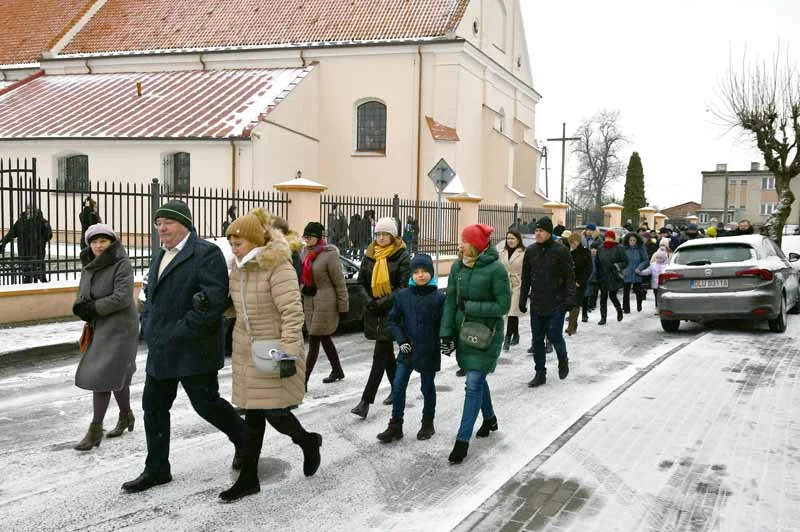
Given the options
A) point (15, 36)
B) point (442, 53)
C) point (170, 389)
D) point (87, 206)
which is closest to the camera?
point (170, 389)

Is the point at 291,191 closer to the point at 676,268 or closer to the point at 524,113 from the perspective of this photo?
the point at 676,268

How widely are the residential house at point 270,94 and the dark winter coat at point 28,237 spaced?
13891mm

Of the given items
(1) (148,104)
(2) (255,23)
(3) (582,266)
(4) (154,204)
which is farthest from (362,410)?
(2) (255,23)

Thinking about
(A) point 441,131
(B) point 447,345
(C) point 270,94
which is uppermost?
(C) point 270,94

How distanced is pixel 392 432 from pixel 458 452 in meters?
0.71

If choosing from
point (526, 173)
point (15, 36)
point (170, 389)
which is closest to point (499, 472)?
point (170, 389)

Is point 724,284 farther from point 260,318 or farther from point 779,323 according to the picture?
point 260,318

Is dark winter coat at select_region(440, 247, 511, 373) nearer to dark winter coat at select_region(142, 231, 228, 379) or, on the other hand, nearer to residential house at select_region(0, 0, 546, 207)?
dark winter coat at select_region(142, 231, 228, 379)

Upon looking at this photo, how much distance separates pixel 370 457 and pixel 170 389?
5.16ft

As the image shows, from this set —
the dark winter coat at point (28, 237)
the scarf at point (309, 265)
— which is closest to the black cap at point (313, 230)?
the scarf at point (309, 265)

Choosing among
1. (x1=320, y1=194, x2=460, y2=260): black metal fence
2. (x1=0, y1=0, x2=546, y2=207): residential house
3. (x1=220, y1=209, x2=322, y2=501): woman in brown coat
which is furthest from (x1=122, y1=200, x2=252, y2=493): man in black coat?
(x1=0, y1=0, x2=546, y2=207): residential house

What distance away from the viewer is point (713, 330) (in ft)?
39.9

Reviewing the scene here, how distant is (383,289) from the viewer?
22.5ft

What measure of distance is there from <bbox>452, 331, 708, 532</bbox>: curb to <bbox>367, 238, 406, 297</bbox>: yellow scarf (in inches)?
80.1
